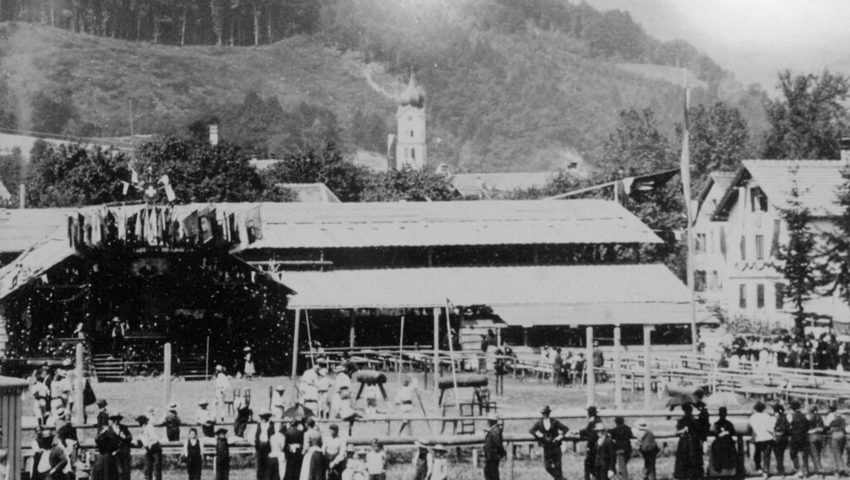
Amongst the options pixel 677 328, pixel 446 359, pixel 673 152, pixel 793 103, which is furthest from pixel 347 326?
pixel 673 152

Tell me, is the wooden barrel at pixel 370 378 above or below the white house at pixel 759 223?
below

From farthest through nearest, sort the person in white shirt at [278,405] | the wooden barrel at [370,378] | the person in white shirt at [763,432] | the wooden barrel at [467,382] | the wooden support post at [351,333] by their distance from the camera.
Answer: the wooden support post at [351,333] → the wooden barrel at [370,378] → the wooden barrel at [467,382] → the person in white shirt at [278,405] → the person in white shirt at [763,432]

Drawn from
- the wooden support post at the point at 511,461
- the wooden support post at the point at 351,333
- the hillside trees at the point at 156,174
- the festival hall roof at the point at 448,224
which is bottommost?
the wooden support post at the point at 511,461

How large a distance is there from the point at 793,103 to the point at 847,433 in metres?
71.4

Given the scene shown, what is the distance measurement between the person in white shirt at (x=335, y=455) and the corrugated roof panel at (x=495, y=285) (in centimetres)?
2856

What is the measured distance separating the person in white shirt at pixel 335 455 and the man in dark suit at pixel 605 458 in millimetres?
4753

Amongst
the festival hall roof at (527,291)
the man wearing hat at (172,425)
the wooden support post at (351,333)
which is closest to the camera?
the man wearing hat at (172,425)

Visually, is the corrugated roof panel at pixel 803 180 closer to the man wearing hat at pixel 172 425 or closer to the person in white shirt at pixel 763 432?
the person in white shirt at pixel 763 432

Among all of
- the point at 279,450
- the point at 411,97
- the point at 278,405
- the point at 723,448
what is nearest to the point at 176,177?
the point at 278,405

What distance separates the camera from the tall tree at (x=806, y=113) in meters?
90.8

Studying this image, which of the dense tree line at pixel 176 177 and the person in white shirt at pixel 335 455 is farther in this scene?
the dense tree line at pixel 176 177

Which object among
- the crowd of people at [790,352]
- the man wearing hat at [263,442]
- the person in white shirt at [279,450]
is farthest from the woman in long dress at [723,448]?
the crowd of people at [790,352]

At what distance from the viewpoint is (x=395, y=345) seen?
173ft

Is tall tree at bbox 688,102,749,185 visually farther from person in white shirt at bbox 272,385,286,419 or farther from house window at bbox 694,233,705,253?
person in white shirt at bbox 272,385,286,419
